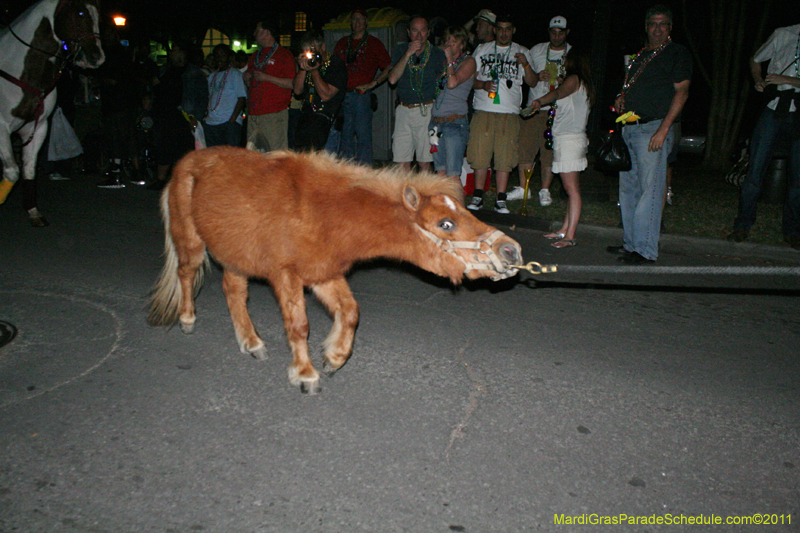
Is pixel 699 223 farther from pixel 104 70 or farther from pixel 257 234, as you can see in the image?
pixel 104 70

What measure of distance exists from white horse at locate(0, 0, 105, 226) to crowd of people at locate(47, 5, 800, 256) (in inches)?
93.1

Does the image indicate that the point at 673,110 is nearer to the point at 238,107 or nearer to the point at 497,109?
the point at 497,109

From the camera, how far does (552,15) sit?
21.0m

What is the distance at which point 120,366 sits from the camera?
390cm

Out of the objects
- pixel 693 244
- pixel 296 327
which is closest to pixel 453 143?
pixel 693 244

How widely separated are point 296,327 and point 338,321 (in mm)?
291

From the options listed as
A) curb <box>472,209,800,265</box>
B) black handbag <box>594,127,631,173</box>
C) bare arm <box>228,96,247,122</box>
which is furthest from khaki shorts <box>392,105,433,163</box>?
black handbag <box>594,127,631,173</box>

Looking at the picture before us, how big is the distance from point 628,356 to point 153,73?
39.6 ft

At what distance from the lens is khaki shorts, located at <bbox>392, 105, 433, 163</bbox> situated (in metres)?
8.93

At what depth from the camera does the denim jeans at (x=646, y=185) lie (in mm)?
6432

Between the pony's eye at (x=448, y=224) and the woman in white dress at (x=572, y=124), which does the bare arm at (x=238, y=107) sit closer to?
the woman in white dress at (x=572, y=124)

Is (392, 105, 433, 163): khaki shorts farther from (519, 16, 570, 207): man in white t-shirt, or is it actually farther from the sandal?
the sandal

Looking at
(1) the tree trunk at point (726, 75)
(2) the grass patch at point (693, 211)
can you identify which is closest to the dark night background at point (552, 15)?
(1) the tree trunk at point (726, 75)

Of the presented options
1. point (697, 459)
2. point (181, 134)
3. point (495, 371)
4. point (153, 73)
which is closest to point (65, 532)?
point (495, 371)
